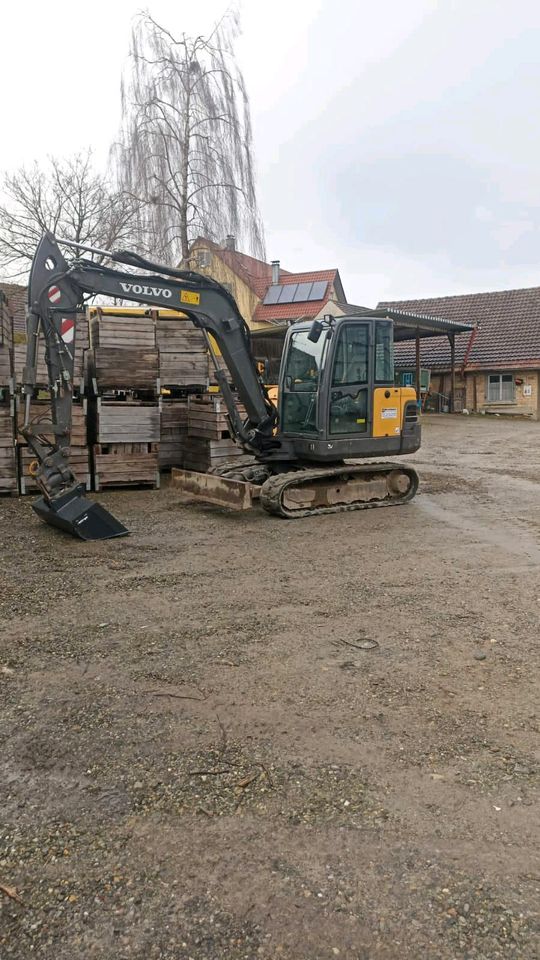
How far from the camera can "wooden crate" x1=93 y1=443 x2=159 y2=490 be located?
10.5m

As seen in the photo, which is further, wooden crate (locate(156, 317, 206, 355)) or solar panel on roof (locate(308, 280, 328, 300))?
solar panel on roof (locate(308, 280, 328, 300))

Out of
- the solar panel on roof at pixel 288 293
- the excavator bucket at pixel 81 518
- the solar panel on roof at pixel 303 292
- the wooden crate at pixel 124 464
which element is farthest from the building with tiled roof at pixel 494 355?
the excavator bucket at pixel 81 518

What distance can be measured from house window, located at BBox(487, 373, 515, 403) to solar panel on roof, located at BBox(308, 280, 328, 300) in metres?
12.2

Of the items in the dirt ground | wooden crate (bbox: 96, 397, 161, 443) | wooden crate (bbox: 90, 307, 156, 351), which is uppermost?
wooden crate (bbox: 90, 307, 156, 351)

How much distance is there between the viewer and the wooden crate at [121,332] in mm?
10539

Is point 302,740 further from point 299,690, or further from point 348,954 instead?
point 348,954

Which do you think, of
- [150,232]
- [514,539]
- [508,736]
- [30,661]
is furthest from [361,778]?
[150,232]

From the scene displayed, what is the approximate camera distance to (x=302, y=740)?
134 inches

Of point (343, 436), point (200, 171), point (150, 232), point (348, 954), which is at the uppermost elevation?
point (200, 171)

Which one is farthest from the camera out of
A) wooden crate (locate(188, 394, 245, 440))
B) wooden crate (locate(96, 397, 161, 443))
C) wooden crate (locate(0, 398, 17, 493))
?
wooden crate (locate(188, 394, 245, 440))

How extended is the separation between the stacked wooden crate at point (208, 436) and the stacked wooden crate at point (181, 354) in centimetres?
39

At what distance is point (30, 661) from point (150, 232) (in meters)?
21.0

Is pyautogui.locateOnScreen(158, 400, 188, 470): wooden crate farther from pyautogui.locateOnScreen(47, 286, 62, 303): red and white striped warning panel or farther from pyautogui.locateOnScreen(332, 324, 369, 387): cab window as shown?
pyautogui.locateOnScreen(47, 286, 62, 303): red and white striped warning panel

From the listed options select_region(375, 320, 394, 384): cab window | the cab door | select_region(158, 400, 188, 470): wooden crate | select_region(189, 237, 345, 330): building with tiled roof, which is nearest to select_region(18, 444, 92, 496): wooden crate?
select_region(158, 400, 188, 470): wooden crate
